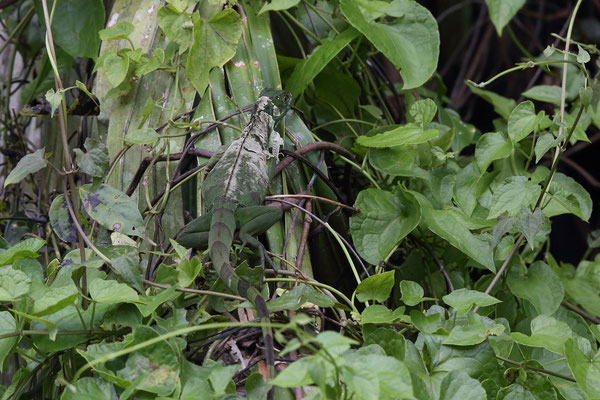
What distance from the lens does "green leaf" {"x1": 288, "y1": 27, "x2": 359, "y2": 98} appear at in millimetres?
1705

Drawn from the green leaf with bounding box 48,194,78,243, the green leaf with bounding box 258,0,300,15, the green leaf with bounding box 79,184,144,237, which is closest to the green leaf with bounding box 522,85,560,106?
the green leaf with bounding box 258,0,300,15

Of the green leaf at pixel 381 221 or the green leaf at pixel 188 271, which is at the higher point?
the green leaf at pixel 188 271

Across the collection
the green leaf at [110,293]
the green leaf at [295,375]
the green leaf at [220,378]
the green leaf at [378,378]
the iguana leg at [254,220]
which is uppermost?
the green leaf at [295,375]

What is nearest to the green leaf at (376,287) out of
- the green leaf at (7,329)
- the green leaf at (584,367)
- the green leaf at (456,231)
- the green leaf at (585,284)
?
the green leaf at (456,231)

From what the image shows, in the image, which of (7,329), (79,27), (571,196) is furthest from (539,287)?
(79,27)

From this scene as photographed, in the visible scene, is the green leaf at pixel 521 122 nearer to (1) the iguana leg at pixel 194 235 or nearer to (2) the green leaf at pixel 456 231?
(2) the green leaf at pixel 456 231

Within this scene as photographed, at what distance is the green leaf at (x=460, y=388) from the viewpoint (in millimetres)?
1033

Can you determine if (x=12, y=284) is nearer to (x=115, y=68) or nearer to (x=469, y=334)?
(x=115, y=68)

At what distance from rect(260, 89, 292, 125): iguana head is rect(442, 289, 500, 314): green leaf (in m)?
0.68

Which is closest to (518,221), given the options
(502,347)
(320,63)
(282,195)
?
(502,347)

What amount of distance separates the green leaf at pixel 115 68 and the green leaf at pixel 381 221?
0.68m

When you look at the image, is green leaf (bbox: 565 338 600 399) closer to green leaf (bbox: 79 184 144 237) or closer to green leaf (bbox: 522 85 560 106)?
green leaf (bbox: 79 184 144 237)

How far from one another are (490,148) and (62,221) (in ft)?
3.31

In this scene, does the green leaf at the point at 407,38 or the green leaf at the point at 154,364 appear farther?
the green leaf at the point at 407,38
